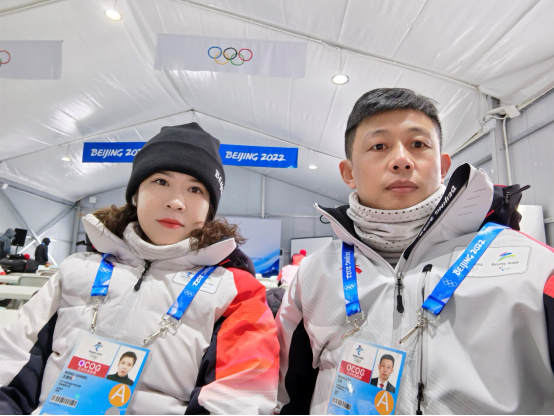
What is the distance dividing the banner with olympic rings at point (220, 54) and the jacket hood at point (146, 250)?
7.78 ft

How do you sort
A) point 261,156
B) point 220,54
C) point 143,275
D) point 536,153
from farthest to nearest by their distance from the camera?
1. point 261,156
2. point 536,153
3. point 220,54
4. point 143,275

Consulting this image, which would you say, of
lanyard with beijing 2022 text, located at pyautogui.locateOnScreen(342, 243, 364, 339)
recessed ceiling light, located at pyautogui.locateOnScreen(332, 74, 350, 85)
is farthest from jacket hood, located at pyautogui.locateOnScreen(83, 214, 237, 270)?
recessed ceiling light, located at pyautogui.locateOnScreen(332, 74, 350, 85)

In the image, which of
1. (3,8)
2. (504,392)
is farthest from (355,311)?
(3,8)

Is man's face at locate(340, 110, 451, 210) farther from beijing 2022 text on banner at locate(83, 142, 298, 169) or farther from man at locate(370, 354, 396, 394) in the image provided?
beijing 2022 text on banner at locate(83, 142, 298, 169)

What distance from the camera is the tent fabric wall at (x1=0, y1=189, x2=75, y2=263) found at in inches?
329

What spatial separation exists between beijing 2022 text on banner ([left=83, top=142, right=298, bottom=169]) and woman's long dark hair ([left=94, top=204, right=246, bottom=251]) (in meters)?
4.56

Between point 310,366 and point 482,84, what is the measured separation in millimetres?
3510

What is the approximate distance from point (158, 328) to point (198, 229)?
1.06 feet

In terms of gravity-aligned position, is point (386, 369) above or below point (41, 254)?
below

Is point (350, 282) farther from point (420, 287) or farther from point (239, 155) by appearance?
point (239, 155)

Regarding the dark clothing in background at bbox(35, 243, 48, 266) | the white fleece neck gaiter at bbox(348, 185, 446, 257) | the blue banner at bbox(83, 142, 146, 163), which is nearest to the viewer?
the white fleece neck gaiter at bbox(348, 185, 446, 257)

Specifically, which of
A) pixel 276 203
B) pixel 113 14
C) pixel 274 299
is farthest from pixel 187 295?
pixel 276 203

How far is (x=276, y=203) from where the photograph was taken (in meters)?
10.6

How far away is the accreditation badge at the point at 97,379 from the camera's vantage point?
0.63 m
